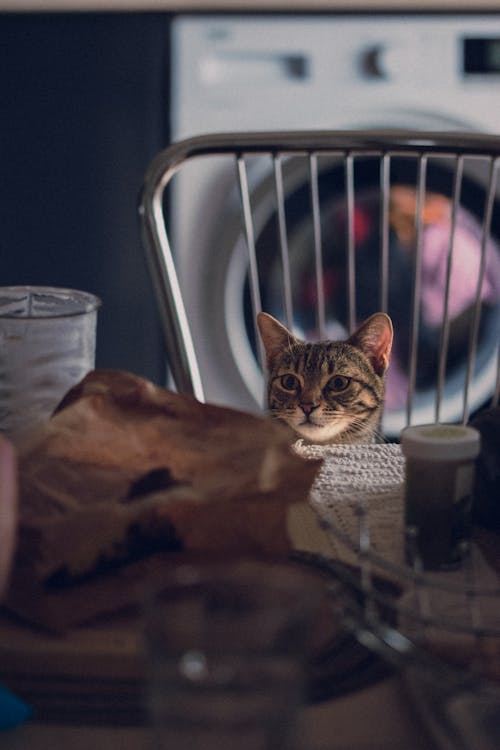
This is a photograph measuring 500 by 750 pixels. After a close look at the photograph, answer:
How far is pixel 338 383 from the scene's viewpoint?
1314 millimetres

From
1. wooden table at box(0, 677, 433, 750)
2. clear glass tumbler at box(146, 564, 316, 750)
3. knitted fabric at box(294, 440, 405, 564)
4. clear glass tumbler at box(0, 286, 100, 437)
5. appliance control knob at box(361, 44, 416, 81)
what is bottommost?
knitted fabric at box(294, 440, 405, 564)

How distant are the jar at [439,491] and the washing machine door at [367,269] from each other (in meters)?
1.32

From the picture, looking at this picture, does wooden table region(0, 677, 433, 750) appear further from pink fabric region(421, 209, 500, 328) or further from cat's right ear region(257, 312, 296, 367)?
pink fabric region(421, 209, 500, 328)

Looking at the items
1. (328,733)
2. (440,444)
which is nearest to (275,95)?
(440,444)

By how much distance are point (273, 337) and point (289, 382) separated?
0.07 metres

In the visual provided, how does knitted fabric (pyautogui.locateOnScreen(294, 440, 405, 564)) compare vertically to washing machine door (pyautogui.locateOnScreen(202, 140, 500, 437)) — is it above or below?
above

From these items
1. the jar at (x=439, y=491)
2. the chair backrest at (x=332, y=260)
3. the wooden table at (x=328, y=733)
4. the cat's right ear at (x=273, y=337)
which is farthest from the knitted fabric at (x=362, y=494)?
the chair backrest at (x=332, y=260)

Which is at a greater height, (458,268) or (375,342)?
(375,342)

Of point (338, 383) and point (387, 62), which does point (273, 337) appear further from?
point (387, 62)

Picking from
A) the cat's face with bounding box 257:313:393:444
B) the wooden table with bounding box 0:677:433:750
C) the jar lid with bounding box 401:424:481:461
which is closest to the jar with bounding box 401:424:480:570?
the jar lid with bounding box 401:424:481:461

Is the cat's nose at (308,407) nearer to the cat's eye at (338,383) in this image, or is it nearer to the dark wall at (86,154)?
the cat's eye at (338,383)

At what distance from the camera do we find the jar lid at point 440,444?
2.30 feet

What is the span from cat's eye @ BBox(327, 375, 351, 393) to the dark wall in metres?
0.88

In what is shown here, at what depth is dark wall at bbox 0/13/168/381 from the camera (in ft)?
6.79
